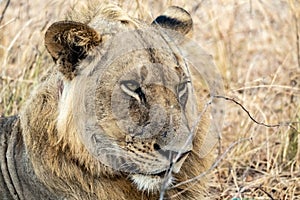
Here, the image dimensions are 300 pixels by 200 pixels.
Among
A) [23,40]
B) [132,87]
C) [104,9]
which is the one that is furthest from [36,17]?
[132,87]

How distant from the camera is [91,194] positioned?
11.9ft

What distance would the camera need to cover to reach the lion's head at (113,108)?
10.9ft

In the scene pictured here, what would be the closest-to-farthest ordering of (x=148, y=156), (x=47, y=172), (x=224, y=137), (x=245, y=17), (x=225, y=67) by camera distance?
(x=148, y=156) < (x=47, y=172) < (x=224, y=137) < (x=225, y=67) < (x=245, y=17)

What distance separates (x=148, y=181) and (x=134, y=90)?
425 mm

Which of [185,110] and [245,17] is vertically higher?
[245,17]

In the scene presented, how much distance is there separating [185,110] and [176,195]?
0.51 metres

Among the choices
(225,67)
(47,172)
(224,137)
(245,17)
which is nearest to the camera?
(47,172)

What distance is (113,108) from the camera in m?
3.41

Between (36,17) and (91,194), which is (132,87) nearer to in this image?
(91,194)

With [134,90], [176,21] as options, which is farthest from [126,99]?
[176,21]

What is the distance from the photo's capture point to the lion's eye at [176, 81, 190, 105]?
343 centimetres

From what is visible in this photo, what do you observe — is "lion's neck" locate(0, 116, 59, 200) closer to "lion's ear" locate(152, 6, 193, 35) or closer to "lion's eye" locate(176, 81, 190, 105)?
"lion's eye" locate(176, 81, 190, 105)

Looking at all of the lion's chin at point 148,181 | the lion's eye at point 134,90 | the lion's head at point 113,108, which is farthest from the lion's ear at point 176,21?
the lion's chin at point 148,181

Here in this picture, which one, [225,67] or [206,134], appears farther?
[225,67]
